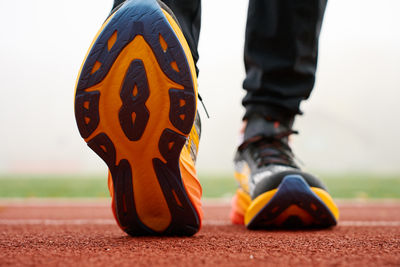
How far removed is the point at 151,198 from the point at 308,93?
572mm

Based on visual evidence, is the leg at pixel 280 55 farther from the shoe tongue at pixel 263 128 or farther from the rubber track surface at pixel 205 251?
the rubber track surface at pixel 205 251

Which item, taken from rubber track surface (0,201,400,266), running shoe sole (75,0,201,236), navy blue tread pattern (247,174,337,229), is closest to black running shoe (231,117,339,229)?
navy blue tread pattern (247,174,337,229)

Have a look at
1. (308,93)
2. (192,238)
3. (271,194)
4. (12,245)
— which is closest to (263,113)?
(308,93)

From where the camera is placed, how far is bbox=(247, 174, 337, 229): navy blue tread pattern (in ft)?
2.89

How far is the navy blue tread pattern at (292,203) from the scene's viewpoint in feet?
2.89

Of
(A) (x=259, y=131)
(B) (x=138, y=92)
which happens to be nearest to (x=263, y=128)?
(A) (x=259, y=131)

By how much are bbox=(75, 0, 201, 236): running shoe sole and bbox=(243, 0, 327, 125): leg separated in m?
0.45

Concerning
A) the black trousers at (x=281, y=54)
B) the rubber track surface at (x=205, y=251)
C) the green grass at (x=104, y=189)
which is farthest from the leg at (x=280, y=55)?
the green grass at (x=104, y=189)

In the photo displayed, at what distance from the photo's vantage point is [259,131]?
42.8 inches

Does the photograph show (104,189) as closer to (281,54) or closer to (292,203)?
(281,54)

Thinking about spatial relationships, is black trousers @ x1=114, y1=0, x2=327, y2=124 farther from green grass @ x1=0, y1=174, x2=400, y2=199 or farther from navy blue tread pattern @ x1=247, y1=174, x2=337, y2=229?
green grass @ x1=0, y1=174, x2=400, y2=199

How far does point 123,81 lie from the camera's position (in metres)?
0.65

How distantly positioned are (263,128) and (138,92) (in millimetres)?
507

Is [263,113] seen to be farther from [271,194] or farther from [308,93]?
[271,194]
